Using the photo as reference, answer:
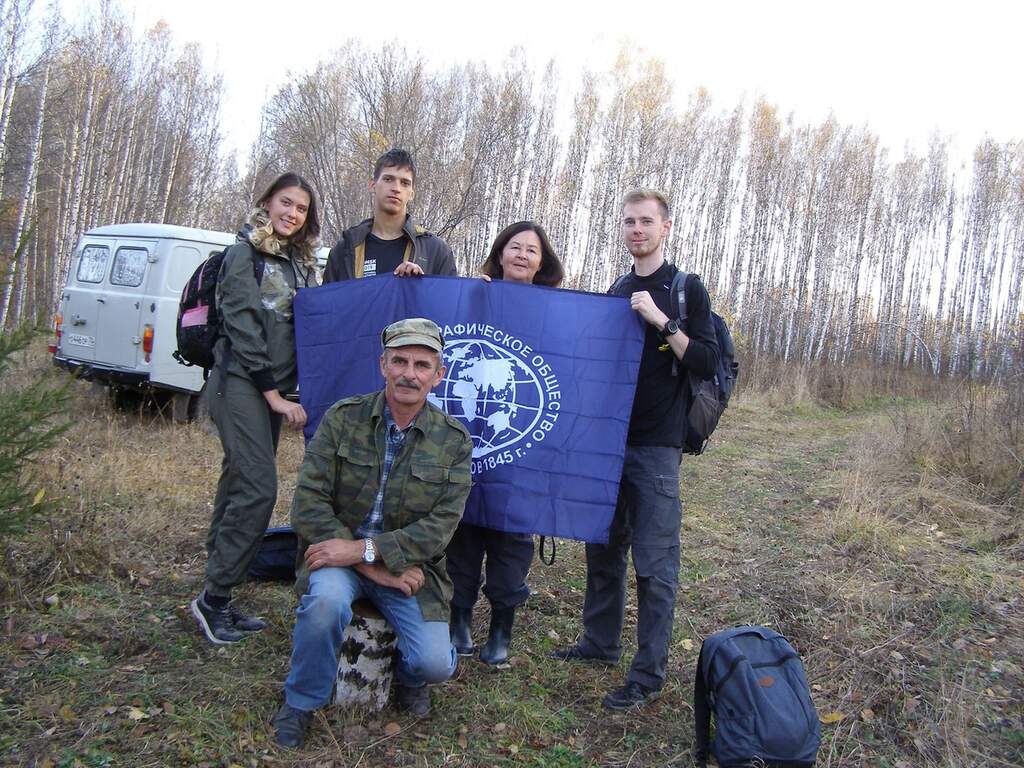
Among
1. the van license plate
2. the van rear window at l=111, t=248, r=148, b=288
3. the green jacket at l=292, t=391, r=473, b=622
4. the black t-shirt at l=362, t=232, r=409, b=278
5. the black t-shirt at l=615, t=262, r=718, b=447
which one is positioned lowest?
the green jacket at l=292, t=391, r=473, b=622

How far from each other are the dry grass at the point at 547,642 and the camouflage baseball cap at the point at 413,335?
1.67 m

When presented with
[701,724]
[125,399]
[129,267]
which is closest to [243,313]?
[701,724]

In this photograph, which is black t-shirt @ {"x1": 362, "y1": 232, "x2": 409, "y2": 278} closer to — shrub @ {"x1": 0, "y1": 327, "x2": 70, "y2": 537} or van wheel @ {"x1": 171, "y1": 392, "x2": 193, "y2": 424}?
shrub @ {"x1": 0, "y1": 327, "x2": 70, "y2": 537}

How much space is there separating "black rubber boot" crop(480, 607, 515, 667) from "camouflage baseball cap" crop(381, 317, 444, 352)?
159 cm

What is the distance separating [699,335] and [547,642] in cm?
209

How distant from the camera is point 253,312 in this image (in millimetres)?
3840

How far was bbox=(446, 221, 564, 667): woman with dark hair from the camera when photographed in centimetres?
391

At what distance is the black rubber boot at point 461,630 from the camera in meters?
4.01

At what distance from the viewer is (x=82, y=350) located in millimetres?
9680

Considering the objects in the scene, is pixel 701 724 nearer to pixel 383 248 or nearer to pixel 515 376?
pixel 515 376

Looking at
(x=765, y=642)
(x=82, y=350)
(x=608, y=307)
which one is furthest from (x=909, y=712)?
(x=82, y=350)

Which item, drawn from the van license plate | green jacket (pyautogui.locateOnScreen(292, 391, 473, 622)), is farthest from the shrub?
the van license plate

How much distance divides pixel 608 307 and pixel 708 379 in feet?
2.15

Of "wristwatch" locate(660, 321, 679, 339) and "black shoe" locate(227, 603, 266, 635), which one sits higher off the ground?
"wristwatch" locate(660, 321, 679, 339)
